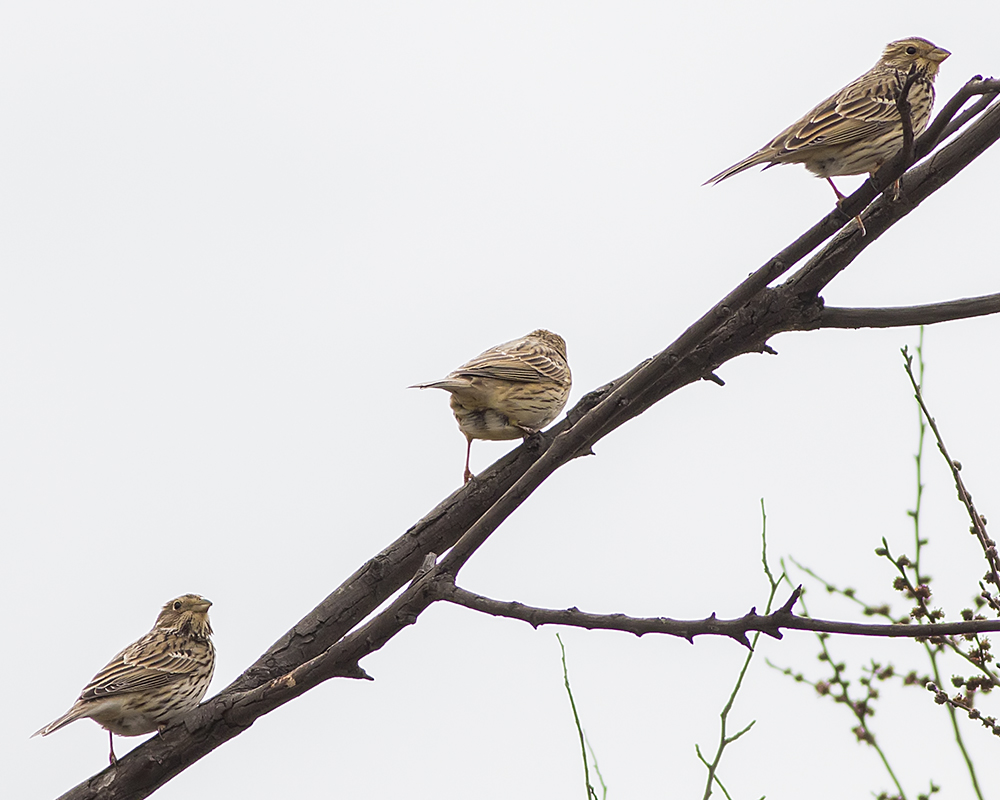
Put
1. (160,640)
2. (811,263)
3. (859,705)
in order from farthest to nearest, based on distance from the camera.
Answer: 1. (160,640)
2. (811,263)
3. (859,705)

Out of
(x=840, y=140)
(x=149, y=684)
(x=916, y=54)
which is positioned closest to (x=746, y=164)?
(x=840, y=140)

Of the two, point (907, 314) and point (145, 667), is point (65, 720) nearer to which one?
point (145, 667)

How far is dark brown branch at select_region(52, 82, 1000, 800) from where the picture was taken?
14.1 ft

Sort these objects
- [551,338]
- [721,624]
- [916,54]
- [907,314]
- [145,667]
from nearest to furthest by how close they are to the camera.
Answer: [721,624] < [907,314] < [145,667] < [916,54] < [551,338]

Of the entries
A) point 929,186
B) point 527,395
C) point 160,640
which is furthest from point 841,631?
point 160,640

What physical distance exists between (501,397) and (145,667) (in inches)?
113

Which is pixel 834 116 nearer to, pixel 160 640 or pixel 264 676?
pixel 264 676

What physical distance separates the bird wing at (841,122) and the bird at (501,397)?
2474mm

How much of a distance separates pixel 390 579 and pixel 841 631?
2.95m

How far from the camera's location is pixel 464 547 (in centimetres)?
432

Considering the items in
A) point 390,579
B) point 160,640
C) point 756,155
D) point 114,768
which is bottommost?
point 114,768

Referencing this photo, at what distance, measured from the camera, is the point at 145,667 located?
7.20 meters

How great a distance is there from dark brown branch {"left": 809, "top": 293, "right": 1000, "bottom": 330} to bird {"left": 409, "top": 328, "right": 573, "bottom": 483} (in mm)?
3190

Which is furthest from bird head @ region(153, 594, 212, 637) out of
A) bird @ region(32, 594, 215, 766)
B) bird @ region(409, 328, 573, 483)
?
bird @ region(409, 328, 573, 483)
